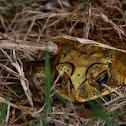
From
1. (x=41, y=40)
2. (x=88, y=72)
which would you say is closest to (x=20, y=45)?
(x=88, y=72)

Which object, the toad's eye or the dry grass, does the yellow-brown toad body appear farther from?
the dry grass

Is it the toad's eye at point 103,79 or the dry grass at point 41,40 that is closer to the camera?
the dry grass at point 41,40

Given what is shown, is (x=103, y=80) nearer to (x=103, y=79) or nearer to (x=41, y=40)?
(x=103, y=79)

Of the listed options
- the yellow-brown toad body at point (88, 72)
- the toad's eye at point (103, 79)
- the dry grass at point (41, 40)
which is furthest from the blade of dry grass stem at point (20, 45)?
the toad's eye at point (103, 79)

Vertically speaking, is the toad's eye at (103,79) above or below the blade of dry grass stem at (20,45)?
below

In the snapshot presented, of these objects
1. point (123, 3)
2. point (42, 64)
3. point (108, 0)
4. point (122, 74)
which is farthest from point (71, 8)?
point (122, 74)

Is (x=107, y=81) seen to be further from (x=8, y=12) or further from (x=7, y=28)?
(x=8, y=12)

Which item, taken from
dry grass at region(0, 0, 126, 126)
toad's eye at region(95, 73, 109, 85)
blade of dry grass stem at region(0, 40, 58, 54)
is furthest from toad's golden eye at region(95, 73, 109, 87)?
blade of dry grass stem at region(0, 40, 58, 54)

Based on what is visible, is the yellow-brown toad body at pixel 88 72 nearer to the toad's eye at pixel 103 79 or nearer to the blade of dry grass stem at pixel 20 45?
the toad's eye at pixel 103 79
